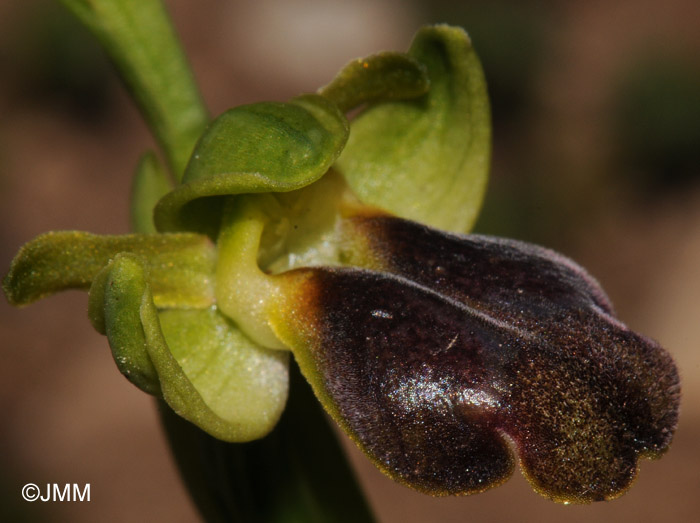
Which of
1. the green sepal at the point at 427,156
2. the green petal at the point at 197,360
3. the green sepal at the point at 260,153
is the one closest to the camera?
the green petal at the point at 197,360

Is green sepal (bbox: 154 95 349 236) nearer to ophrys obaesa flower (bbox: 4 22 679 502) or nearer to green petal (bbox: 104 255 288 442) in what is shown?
ophrys obaesa flower (bbox: 4 22 679 502)

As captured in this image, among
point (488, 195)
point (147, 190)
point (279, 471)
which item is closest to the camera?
point (279, 471)

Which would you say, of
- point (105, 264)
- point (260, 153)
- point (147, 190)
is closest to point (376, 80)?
point (260, 153)

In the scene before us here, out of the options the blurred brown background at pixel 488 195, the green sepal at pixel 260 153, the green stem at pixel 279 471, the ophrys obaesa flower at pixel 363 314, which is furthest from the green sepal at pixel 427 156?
the blurred brown background at pixel 488 195

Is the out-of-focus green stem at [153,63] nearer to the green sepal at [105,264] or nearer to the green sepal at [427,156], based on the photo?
the green sepal at [105,264]

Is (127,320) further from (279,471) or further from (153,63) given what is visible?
(153,63)

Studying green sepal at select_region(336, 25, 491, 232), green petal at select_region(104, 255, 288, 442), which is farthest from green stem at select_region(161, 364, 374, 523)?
green sepal at select_region(336, 25, 491, 232)
